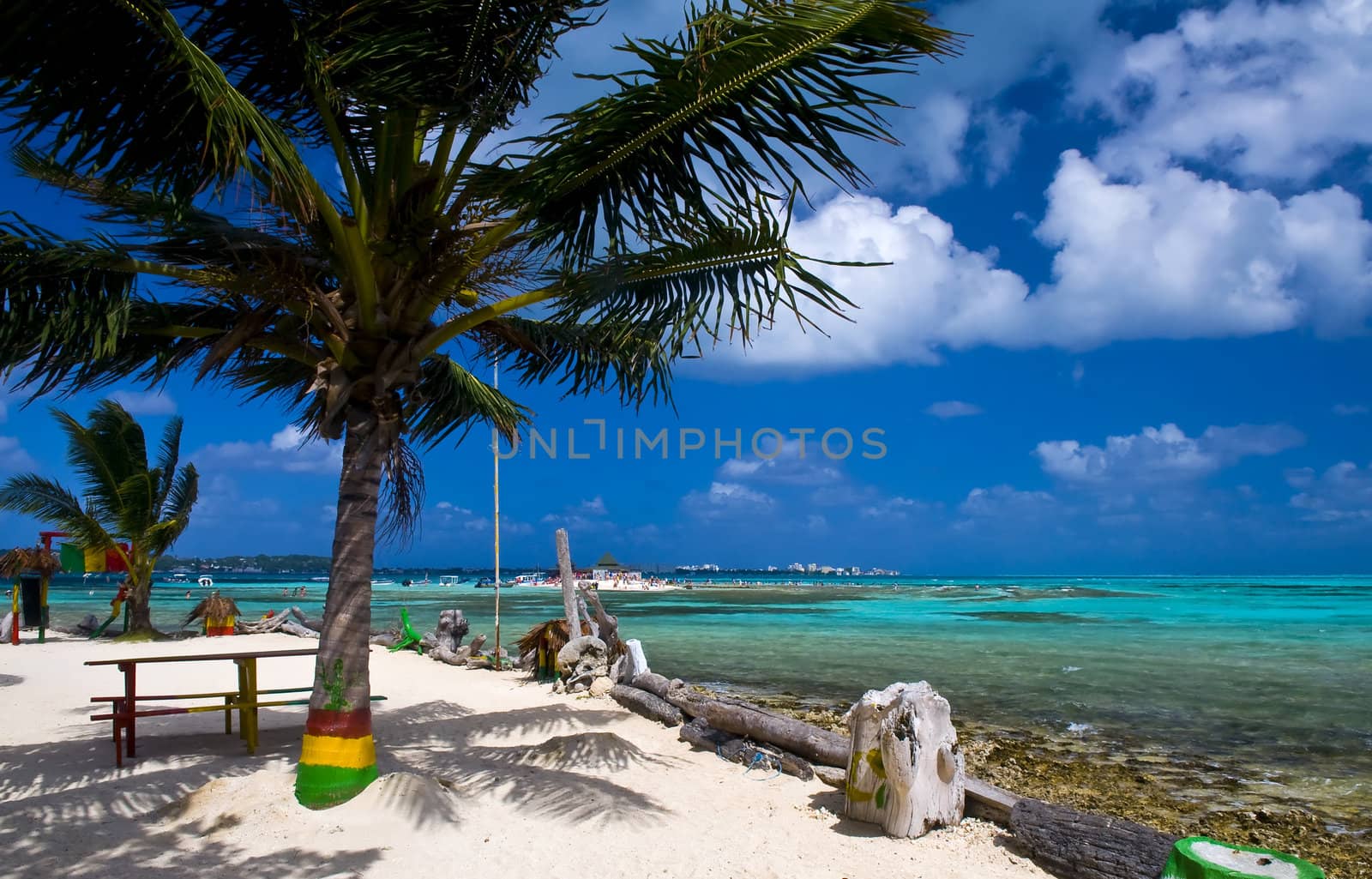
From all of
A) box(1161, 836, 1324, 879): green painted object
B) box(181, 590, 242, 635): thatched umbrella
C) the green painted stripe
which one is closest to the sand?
the green painted stripe

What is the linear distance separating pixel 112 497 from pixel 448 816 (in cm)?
1685

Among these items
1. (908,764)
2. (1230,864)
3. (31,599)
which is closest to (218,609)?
(31,599)

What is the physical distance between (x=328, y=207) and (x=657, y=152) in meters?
2.02

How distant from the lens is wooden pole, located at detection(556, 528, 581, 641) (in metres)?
12.8

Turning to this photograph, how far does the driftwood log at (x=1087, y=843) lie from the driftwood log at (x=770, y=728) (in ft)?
5.78

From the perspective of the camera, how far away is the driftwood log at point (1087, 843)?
4.65 metres

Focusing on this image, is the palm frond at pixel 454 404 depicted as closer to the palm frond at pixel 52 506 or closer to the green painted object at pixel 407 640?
the green painted object at pixel 407 640

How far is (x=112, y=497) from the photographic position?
18.0m

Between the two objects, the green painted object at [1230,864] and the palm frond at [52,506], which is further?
the palm frond at [52,506]

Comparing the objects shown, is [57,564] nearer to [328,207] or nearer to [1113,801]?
[328,207]

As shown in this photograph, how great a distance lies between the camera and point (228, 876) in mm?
4348

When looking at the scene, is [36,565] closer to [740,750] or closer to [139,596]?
[139,596]

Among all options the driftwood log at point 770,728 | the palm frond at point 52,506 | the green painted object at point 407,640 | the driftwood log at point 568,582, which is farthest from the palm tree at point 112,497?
the driftwood log at point 770,728

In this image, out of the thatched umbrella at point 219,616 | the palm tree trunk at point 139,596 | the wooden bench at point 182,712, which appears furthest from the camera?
the thatched umbrella at point 219,616
